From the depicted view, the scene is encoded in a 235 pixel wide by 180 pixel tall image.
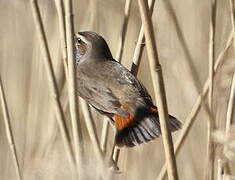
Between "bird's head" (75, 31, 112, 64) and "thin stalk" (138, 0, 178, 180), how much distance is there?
2.94 feet

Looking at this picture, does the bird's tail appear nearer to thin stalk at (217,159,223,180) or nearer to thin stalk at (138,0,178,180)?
thin stalk at (217,159,223,180)

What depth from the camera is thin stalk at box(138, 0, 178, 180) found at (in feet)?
4.18

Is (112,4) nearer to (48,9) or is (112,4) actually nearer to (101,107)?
(48,9)

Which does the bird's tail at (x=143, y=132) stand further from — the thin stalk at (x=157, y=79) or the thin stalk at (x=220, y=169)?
the thin stalk at (x=157, y=79)

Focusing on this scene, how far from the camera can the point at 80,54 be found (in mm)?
2340

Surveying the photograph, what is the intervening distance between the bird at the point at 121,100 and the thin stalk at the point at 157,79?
52 centimetres

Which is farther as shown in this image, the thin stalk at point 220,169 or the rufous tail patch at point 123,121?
the rufous tail patch at point 123,121

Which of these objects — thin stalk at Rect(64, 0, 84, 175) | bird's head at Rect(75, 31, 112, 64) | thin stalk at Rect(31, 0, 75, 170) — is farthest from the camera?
bird's head at Rect(75, 31, 112, 64)

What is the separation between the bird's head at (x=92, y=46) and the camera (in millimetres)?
2213

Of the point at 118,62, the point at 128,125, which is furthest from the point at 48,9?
the point at 128,125

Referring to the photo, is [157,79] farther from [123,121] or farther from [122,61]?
[122,61]

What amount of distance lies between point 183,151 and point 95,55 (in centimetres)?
Result: 77

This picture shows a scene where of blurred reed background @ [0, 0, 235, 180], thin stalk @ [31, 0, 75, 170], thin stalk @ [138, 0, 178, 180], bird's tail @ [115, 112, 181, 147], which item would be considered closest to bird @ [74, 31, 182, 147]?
bird's tail @ [115, 112, 181, 147]

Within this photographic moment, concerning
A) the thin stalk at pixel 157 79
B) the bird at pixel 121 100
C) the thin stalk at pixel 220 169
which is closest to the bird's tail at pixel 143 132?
the bird at pixel 121 100
